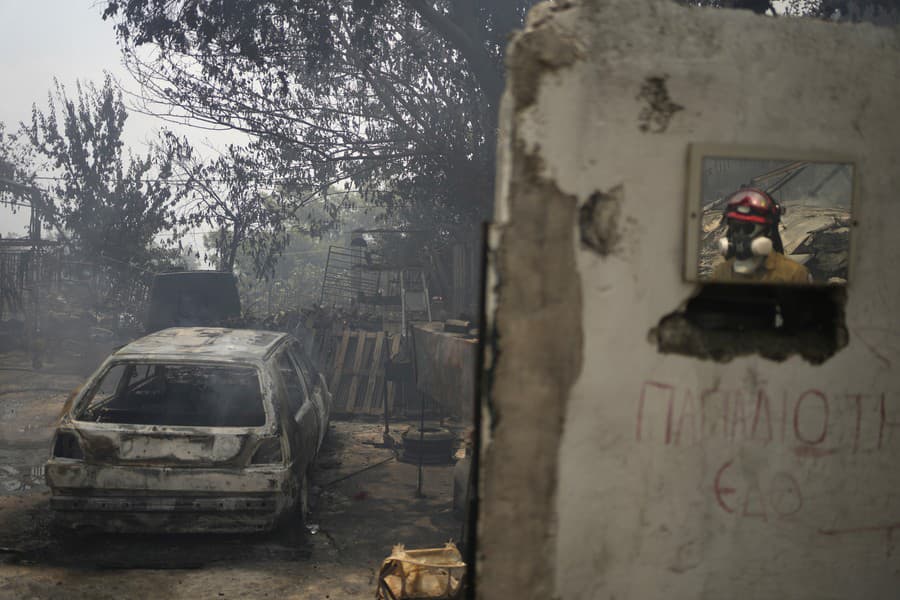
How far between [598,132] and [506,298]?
65 centimetres

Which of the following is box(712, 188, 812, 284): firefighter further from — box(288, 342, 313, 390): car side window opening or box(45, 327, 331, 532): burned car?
box(288, 342, 313, 390): car side window opening

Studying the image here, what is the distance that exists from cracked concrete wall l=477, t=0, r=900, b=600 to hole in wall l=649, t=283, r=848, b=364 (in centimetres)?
4

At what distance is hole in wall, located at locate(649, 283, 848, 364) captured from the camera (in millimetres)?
2537

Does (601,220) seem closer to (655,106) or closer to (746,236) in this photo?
(655,106)

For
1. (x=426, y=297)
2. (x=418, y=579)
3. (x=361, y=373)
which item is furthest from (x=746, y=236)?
(x=426, y=297)

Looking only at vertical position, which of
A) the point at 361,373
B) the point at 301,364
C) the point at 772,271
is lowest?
the point at 361,373

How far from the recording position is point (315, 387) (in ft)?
23.9

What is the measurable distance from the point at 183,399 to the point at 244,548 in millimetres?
1769

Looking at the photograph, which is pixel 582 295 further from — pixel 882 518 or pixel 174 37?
pixel 174 37

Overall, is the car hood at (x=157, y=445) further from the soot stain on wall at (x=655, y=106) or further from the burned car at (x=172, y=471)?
the soot stain on wall at (x=655, y=106)

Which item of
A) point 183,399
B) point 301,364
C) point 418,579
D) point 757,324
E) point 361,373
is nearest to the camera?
point 757,324

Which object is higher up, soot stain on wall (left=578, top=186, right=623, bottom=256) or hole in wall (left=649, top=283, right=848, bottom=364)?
soot stain on wall (left=578, top=186, right=623, bottom=256)

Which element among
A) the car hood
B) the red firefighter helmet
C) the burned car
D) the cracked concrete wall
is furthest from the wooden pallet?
the cracked concrete wall

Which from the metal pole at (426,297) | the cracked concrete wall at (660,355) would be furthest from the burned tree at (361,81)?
the cracked concrete wall at (660,355)
